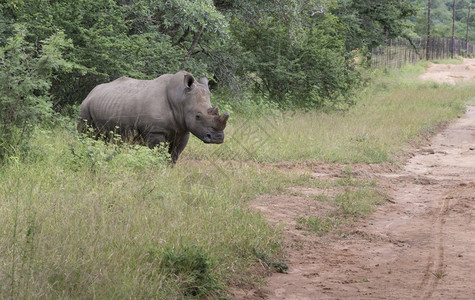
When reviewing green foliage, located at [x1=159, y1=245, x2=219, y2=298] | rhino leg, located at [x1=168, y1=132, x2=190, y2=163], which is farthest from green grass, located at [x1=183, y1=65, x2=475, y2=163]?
green foliage, located at [x1=159, y1=245, x2=219, y2=298]

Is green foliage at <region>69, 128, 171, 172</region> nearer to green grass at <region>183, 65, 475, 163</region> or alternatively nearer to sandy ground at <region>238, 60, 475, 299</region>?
sandy ground at <region>238, 60, 475, 299</region>

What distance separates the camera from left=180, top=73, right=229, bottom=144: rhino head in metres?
9.35

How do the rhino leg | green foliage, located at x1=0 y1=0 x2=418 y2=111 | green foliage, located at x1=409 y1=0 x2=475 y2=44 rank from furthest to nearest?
green foliage, located at x1=409 y1=0 x2=475 y2=44, green foliage, located at x1=0 y1=0 x2=418 y2=111, the rhino leg

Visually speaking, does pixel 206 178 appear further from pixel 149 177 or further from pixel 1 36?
pixel 1 36

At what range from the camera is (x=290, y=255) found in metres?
6.74

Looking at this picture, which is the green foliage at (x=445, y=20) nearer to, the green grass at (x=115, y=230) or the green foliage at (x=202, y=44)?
the green foliage at (x=202, y=44)

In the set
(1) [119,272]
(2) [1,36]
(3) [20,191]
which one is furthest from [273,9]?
(1) [119,272]

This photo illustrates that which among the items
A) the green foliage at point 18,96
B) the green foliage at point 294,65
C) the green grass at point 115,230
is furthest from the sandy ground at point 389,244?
the green foliage at point 294,65

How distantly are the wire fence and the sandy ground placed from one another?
80.9ft

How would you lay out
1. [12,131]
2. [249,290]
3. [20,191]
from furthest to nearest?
[12,131] < [20,191] < [249,290]

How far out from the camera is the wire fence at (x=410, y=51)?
130 ft

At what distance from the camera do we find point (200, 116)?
30.9 feet

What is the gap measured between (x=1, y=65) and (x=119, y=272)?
4.56 m

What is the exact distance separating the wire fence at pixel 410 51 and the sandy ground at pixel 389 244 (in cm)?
2465
